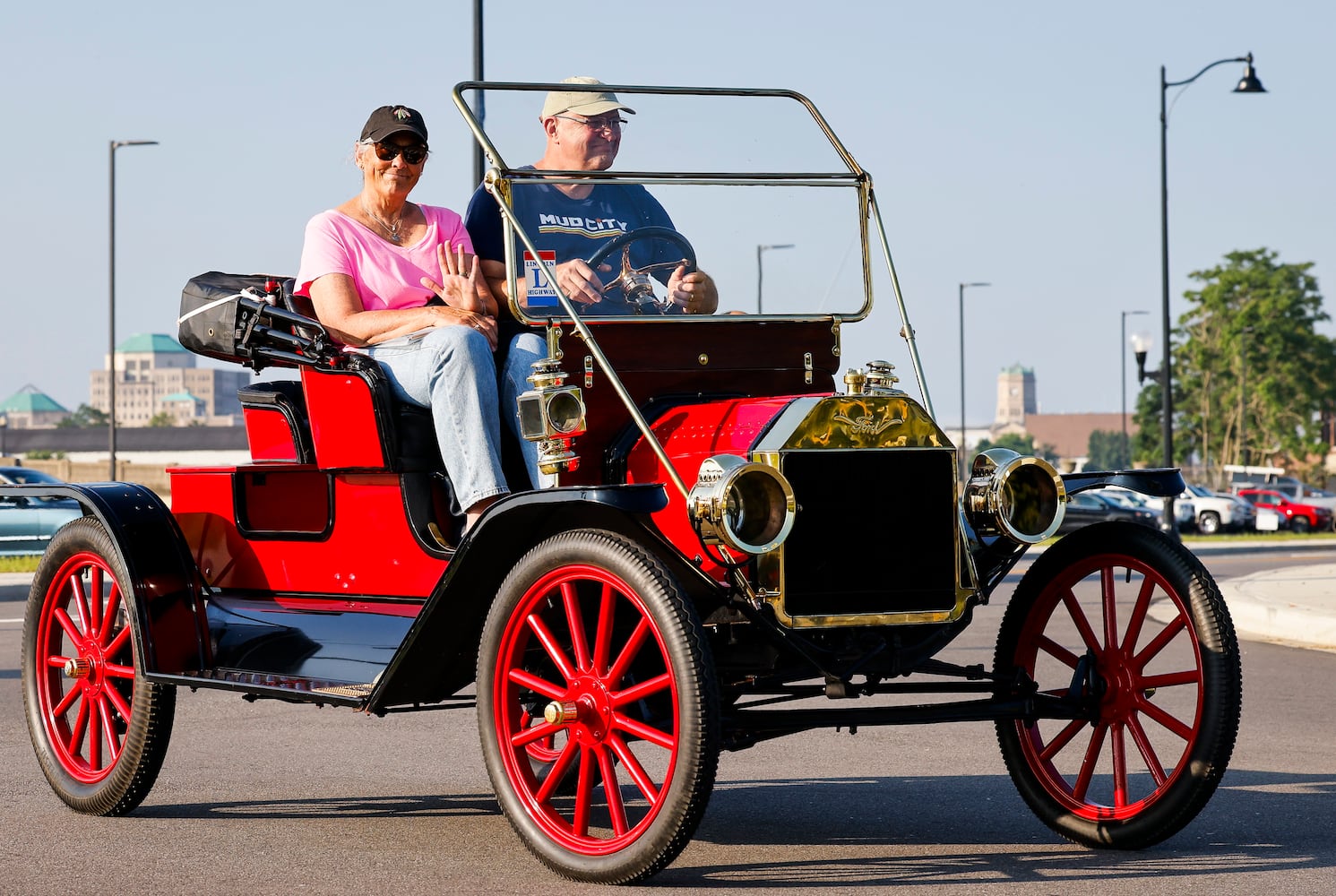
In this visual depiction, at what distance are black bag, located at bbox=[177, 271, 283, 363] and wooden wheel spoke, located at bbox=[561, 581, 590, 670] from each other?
6.05 feet

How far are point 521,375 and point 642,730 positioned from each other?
1393 millimetres

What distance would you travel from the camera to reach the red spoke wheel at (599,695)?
4.44m

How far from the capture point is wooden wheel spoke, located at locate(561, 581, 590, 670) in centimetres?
479

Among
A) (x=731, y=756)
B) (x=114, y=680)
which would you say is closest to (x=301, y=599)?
(x=114, y=680)

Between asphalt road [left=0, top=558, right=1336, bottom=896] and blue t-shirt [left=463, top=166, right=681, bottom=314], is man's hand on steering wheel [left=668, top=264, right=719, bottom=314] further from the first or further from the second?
asphalt road [left=0, top=558, right=1336, bottom=896]

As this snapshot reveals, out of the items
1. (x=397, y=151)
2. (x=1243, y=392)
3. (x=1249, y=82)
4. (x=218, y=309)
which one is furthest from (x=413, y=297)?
(x=1243, y=392)

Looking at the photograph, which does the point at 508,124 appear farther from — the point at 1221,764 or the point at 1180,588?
the point at 1221,764

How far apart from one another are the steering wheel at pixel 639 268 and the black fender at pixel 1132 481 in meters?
1.39

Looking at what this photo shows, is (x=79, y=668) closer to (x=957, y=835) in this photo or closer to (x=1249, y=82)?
(x=957, y=835)

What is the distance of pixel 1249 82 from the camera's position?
30703 mm

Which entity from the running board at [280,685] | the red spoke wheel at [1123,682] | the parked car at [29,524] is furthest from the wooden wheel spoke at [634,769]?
the parked car at [29,524]

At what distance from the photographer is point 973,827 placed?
5.71m

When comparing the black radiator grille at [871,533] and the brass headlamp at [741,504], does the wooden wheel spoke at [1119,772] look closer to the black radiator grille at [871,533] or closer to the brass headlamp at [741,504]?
the black radiator grille at [871,533]

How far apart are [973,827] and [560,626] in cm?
156
